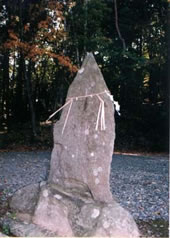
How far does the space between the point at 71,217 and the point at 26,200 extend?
66 cm

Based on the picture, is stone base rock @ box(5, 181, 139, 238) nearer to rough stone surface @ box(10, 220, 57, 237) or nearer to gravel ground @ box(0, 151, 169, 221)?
rough stone surface @ box(10, 220, 57, 237)

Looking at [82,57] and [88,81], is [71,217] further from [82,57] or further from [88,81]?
[82,57]

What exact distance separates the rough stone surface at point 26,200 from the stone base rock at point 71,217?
2 centimetres

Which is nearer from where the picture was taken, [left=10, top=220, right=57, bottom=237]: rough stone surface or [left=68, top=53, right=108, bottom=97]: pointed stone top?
[left=10, top=220, right=57, bottom=237]: rough stone surface

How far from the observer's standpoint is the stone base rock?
3.30m

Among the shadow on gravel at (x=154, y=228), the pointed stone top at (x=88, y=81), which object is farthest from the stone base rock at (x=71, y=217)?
the pointed stone top at (x=88, y=81)

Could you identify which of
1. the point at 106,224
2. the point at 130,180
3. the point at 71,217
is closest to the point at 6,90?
the point at 130,180

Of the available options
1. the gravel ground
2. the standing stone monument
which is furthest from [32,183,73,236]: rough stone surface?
the gravel ground

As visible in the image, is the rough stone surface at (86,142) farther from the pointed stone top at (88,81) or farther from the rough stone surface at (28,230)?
the rough stone surface at (28,230)

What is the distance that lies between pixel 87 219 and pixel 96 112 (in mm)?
1183

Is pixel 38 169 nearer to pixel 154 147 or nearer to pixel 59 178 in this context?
pixel 59 178

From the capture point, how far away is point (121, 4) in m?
13.0

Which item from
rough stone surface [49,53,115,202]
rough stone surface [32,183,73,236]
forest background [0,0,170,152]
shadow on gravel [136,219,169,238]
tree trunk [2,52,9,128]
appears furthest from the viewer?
tree trunk [2,52,9,128]

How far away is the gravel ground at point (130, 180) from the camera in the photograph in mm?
4762
